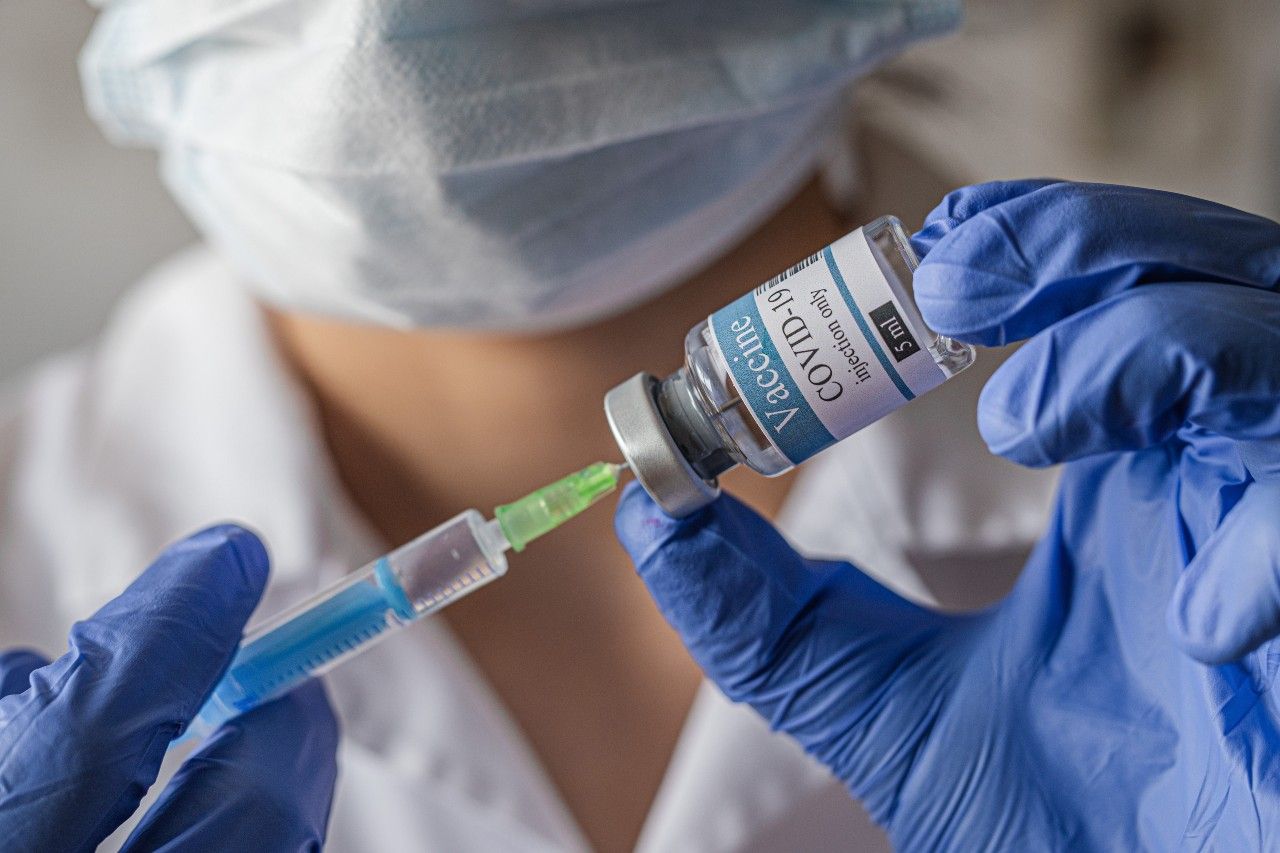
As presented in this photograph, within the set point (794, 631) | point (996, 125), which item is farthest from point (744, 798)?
point (996, 125)

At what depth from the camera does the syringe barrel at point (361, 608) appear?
32.5 inches

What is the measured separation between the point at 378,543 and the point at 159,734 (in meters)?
0.47

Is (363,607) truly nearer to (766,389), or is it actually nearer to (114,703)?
(114,703)

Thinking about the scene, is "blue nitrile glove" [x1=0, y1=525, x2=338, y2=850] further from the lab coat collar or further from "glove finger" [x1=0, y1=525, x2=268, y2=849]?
the lab coat collar

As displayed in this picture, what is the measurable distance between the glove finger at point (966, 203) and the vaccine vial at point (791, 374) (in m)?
Answer: 0.02

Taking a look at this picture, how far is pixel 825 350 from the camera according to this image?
2.20 ft

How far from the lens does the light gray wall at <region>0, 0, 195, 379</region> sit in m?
1.49

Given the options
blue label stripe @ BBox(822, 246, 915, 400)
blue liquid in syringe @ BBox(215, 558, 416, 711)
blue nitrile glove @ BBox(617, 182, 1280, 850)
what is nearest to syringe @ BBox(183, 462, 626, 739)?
blue liquid in syringe @ BBox(215, 558, 416, 711)

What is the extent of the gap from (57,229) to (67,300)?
12cm

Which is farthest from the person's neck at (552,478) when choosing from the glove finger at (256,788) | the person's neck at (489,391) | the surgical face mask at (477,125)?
the glove finger at (256,788)

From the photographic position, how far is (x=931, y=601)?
44.4 inches

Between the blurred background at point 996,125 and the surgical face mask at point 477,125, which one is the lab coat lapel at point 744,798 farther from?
the blurred background at point 996,125

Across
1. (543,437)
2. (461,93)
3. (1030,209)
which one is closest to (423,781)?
(543,437)

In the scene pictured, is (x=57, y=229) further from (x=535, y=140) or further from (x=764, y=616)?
(x=764, y=616)
